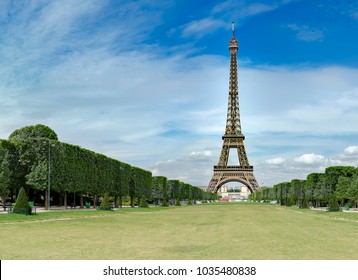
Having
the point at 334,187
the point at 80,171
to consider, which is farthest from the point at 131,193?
the point at 334,187

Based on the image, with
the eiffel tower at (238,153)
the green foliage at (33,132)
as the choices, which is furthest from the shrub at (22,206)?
the eiffel tower at (238,153)

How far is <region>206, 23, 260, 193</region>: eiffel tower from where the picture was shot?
143 metres

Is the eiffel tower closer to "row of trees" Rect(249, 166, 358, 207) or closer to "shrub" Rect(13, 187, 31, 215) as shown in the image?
"row of trees" Rect(249, 166, 358, 207)

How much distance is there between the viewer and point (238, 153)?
146500 millimetres

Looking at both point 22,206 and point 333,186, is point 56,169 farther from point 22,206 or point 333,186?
point 333,186

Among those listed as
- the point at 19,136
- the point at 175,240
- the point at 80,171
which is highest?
the point at 19,136

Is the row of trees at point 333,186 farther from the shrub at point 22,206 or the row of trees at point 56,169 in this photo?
the shrub at point 22,206

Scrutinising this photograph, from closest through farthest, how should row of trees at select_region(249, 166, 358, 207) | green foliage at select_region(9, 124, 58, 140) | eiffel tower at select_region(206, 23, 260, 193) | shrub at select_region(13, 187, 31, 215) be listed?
1. shrub at select_region(13, 187, 31, 215)
2. row of trees at select_region(249, 166, 358, 207)
3. green foliage at select_region(9, 124, 58, 140)
4. eiffel tower at select_region(206, 23, 260, 193)

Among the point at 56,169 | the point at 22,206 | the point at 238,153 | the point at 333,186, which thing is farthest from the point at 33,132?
the point at 238,153

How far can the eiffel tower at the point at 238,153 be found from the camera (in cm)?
14338

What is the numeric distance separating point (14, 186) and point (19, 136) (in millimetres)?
23489

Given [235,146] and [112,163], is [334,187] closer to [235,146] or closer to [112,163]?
[112,163]

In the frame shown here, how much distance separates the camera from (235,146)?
14612 centimetres

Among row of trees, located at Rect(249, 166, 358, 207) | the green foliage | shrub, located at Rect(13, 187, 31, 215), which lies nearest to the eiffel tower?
row of trees, located at Rect(249, 166, 358, 207)
